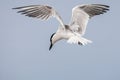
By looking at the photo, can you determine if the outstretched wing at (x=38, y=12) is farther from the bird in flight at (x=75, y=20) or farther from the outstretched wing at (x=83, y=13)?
the outstretched wing at (x=83, y=13)

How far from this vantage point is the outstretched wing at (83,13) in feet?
7.89

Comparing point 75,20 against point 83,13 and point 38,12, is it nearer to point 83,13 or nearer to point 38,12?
point 83,13

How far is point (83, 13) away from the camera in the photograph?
2416 mm

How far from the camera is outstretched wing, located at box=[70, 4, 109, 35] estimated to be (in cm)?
A: 240

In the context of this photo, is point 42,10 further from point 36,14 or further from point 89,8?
→ point 89,8

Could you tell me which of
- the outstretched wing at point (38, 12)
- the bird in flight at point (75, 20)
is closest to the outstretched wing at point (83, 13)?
the bird in flight at point (75, 20)

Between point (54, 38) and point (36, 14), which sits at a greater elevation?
point (36, 14)

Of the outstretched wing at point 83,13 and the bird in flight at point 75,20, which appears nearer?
the bird in flight at point 75,20

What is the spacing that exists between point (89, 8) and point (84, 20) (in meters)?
0.08

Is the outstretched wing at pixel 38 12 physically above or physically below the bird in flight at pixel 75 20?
above

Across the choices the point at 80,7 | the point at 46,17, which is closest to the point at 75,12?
the point at 80,7

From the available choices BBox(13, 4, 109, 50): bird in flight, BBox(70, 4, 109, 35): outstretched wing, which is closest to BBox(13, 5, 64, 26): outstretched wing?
BBox(13, 4, 109, 50): bird in flight

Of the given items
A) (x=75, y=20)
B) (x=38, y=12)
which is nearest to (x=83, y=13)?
(x=75, y=20)

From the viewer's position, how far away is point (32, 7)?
7.35 feet
